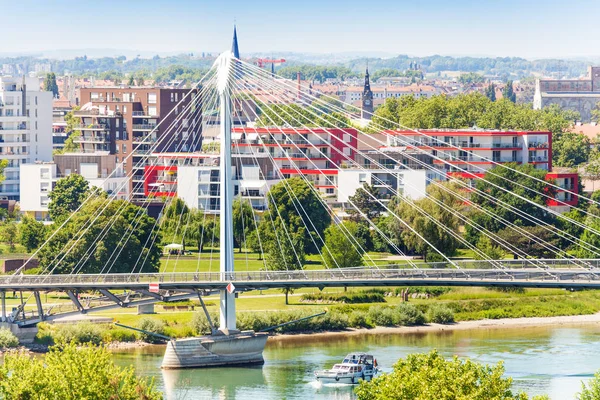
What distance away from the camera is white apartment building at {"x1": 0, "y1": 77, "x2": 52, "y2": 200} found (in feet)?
307

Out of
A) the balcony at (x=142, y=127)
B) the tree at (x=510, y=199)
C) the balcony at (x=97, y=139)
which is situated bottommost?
the tree at (x=510, y=199)

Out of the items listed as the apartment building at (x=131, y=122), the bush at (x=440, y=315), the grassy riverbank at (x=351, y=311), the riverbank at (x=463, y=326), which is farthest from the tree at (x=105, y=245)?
the apartment building at (x=131, y=122)

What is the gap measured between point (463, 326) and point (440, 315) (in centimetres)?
99

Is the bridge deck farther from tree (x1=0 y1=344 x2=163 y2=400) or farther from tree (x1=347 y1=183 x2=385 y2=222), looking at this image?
Result: tree (x1=347 y1=183 x2=385 y2=222)

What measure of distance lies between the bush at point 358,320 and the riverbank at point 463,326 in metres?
0.29

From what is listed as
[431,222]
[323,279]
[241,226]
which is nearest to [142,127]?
[241,226]

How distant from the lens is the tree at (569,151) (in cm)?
10125

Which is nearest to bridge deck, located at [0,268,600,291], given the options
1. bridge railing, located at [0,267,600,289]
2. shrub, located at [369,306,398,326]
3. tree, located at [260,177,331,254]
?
bridge railing, located at [0,267,600,289]

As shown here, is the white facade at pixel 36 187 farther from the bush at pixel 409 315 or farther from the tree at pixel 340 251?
the bush at pixel 409 315

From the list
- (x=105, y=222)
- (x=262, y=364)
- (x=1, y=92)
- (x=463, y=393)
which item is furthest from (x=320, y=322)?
(x=1, y=92)

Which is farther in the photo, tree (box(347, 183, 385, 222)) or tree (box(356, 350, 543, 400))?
tree (box(347, 183, 385, 222))

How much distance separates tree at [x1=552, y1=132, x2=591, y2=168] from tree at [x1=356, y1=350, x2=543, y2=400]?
221 feet

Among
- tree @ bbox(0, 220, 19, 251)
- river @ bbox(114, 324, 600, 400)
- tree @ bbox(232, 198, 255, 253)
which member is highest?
tree @ bbox(232, 198, 255, 253)

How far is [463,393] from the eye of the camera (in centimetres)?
3022
